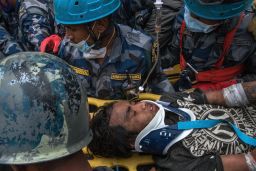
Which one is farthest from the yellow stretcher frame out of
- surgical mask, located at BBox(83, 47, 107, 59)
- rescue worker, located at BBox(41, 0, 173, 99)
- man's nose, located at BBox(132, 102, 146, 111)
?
surgical mask, located at BBox(83, 47, 107, 59)

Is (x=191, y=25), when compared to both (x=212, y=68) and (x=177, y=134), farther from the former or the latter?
(x=177, y=134)

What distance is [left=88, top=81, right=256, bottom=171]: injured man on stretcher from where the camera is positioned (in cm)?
298

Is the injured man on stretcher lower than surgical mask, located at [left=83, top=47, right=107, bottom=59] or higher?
lower

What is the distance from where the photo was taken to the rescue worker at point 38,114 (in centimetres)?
177

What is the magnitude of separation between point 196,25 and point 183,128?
910 millimetres

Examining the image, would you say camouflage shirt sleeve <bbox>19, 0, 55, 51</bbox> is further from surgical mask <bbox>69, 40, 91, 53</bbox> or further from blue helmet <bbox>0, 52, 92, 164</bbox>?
blue helmet <bbox>0, 52, 92, 164</bbox>

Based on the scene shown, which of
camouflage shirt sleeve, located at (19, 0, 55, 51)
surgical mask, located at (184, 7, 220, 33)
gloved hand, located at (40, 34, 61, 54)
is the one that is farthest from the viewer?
camouflage shirt sleeve, located at (19, 0, 55, 51)

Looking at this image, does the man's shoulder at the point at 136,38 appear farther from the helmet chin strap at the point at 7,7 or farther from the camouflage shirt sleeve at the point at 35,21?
the helmet chin strap at the point at 7,7

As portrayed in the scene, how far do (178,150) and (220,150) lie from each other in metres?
0.28

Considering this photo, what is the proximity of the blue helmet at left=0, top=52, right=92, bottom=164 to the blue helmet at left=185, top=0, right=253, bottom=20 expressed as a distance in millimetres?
1744

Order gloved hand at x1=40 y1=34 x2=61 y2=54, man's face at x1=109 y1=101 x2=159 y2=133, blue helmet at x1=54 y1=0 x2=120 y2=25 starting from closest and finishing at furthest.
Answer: man's face at x1=109 y1=101 x2=159 y2=133, blue helmet at x1=54 y1=0 x2=120 y2=25, gloved hand at x1=40 y1=34 x2=61 y2=54

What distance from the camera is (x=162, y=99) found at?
336 centimetres

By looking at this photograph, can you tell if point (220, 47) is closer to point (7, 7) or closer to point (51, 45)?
point (51, 45)

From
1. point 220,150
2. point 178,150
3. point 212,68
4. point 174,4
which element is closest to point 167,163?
point 178,150
